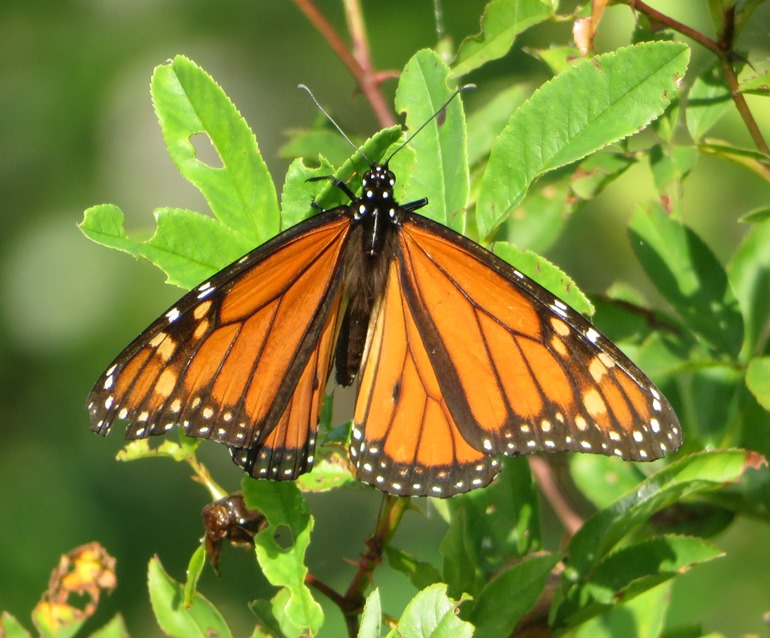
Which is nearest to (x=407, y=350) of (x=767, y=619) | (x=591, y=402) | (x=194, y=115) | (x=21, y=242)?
(x=591, y=402)

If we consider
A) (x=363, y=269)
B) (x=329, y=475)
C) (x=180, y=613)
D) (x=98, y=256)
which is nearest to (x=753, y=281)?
(x=363, y=269)

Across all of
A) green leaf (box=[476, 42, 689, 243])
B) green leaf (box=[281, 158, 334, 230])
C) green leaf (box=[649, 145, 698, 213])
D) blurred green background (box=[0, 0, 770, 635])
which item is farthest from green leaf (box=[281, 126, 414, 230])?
blurred green background (box=[0, 0, 770, 635])

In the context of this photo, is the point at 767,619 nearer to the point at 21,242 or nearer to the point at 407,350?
the point at 407,350

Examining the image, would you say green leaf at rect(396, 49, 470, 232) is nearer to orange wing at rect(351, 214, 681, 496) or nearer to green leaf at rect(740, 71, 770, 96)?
orange wing at rect(351, 214, 681, 496)

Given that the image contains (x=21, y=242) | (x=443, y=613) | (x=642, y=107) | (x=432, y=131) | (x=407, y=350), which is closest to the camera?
(x=443, y=613)

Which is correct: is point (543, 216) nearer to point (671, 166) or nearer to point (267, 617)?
point (671, 166)

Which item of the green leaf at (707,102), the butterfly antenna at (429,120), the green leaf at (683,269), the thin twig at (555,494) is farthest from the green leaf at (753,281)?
the butterfly antenna at (429,120)
